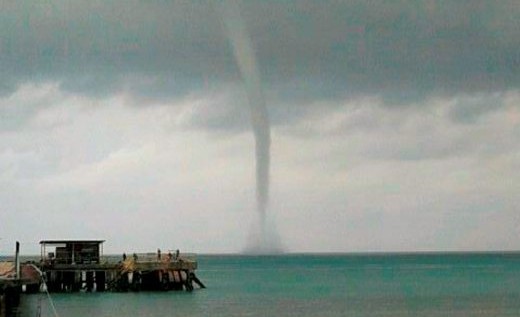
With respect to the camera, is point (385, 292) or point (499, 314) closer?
point (499, 314)

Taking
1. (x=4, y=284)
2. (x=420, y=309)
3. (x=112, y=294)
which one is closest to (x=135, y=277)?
(x=112, y=294)

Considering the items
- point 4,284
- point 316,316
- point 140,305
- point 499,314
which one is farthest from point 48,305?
point 499,314

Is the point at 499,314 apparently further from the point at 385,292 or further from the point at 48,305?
the point at 48,305

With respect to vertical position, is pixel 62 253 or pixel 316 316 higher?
pixel 62 253

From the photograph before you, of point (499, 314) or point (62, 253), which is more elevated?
point (62, 253)

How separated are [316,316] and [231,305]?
41.9ft

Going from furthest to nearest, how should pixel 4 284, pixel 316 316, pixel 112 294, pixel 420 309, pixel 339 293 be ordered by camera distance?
pixel 339 293 < pixel 112 294 < pixel 420 309 < pixel 316 316 < pixel 4 284

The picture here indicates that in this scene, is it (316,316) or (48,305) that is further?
(48,305)

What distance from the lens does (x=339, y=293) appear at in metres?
97.7

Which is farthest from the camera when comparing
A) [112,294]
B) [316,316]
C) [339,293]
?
[339,293]

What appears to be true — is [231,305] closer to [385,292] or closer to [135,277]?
[135,277]

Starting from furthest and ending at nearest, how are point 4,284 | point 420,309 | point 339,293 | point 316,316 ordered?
point 339,293 < point 420,309 < point 316,316 < point 4,284

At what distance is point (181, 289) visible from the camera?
92562mm

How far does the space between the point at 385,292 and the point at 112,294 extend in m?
30.6
